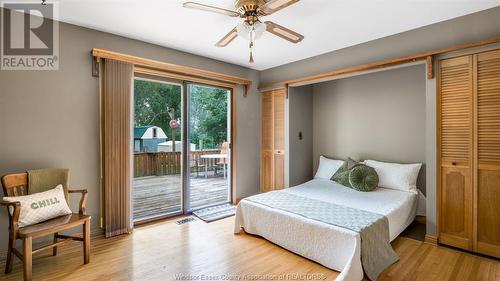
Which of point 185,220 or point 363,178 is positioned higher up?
point 363,178

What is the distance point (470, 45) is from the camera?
96.0 inches

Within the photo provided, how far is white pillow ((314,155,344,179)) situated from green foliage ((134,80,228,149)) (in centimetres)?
179

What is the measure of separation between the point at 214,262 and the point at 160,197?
78.7 inches

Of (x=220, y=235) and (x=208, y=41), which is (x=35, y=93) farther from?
(x=220, y=235)

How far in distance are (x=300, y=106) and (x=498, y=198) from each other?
9.24 feet

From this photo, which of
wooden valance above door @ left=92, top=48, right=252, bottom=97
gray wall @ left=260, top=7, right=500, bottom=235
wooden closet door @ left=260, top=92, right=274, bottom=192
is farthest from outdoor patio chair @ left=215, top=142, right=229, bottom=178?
gray wall @ left=260, top=7, right=500, bottom=235

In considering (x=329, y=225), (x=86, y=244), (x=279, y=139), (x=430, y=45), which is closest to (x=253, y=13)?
(x=329, y=225)

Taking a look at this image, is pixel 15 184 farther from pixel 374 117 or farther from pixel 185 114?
pixel 374 117

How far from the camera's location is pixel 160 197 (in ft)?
13.2

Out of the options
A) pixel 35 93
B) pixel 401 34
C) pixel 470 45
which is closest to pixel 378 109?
pixel 401 34

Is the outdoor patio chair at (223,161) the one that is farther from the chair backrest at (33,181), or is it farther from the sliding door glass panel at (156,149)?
the chair backrest at (33,181)

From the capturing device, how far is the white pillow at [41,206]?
2.14 meters

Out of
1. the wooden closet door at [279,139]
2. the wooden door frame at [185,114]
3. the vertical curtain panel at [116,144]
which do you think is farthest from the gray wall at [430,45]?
the vertical curtain panel at [116,144]

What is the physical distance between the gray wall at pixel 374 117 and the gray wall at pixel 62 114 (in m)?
3.11
